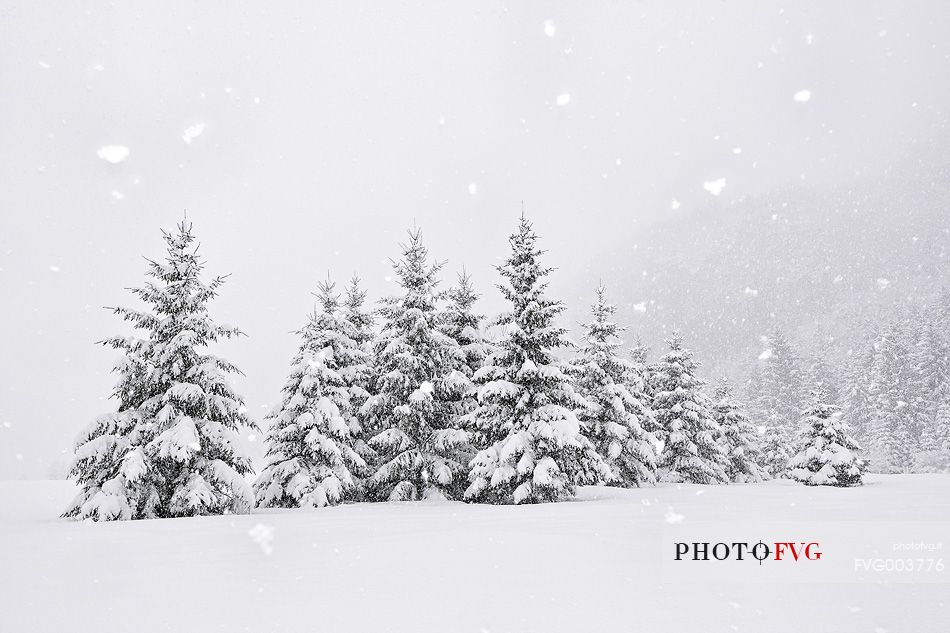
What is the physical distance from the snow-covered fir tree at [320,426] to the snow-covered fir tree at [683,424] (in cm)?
1665

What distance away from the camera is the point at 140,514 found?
15234mm

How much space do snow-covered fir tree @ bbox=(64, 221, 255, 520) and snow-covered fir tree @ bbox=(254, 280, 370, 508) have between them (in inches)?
95.7

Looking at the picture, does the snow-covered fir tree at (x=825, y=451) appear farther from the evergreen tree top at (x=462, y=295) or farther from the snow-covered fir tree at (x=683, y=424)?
the evergreen tree top at (x=462, y=295)

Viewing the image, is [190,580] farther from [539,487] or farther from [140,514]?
[539,487]

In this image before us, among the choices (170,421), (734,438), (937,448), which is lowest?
(937,448)

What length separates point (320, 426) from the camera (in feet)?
63.5

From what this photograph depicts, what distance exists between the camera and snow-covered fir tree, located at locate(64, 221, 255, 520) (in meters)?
15.0

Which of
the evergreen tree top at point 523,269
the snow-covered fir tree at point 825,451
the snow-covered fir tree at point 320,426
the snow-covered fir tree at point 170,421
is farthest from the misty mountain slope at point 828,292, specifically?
the snow-covered fir tree at point 170,421

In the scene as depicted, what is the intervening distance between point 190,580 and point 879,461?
6498 cm

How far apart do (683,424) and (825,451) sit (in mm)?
6564

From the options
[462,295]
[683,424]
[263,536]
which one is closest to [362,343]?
[462,295]

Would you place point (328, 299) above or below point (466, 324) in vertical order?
above

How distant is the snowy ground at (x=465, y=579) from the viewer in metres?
5.92

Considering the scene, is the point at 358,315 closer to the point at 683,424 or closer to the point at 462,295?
the point at 462,295
